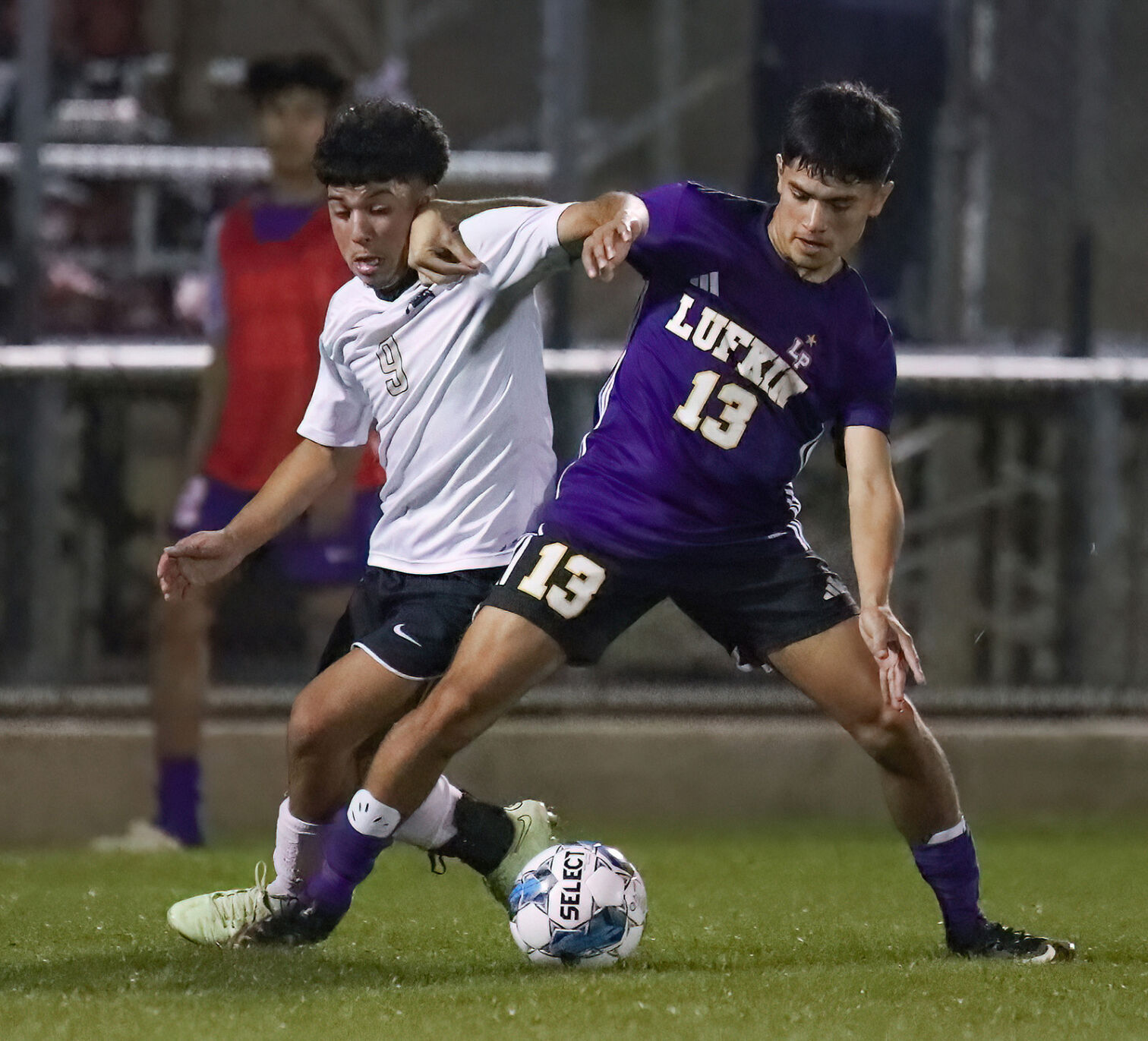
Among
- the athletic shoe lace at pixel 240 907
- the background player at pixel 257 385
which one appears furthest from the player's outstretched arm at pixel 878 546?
the background player at pixel 257 385

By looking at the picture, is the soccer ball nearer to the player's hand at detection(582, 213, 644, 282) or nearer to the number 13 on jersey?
the number 13 on jersey

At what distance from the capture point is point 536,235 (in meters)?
4.25

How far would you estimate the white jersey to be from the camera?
4371mm

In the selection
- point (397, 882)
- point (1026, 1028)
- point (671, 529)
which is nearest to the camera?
point (1026, 1028)

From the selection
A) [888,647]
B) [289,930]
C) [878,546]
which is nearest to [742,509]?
[878,546]

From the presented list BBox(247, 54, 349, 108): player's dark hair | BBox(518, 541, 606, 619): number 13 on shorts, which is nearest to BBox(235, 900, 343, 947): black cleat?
BBox(518, 541, 606, 619): number 13 on shorts

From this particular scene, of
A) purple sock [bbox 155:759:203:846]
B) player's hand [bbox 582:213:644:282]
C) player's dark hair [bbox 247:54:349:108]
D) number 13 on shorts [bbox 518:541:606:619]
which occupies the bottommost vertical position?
purple sock [bbox 155:759:203:846]

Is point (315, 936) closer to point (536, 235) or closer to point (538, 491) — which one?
point (538, 491)

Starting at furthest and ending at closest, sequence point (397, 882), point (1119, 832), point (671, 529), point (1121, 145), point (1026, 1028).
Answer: point (1121, 145)
point (1119, 832)
point (397, 882)
point (671, 529)
point (1026, 1028)

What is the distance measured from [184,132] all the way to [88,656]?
2.02 m

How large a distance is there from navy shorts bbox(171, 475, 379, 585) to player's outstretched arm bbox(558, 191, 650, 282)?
7.68ft

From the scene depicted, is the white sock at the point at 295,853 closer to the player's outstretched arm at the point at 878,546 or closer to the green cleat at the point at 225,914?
the green cleat at the point at 225,914

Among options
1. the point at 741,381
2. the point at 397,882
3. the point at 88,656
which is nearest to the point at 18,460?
the point at 88,656

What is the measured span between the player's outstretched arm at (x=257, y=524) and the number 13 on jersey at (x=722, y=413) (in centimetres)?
78
